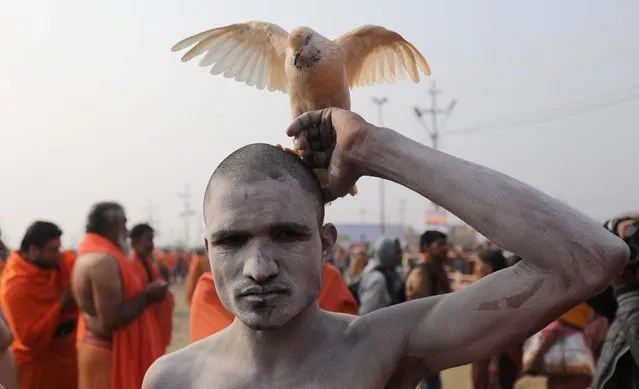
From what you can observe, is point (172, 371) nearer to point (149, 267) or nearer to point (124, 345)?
point (124, 345)

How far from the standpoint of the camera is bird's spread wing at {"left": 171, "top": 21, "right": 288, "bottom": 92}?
2303mm

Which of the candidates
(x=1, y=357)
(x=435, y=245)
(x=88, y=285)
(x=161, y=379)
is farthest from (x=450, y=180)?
(x=435, y=245)

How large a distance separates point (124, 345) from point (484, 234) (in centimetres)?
349

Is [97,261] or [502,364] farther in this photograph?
[502,364]

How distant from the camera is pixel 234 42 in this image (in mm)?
2369

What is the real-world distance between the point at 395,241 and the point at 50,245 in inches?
113

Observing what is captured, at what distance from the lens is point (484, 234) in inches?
59.6

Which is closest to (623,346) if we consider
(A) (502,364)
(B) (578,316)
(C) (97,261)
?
(B) (578,316)

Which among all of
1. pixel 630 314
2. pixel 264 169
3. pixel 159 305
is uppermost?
pixel 264 169

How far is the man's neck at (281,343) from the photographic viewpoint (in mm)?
1598

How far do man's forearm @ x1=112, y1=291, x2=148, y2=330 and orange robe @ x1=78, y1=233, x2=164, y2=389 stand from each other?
0.13 ft

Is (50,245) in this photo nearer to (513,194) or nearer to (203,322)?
(203,322)

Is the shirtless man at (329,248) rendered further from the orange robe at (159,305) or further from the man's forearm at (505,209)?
the orange robe at (159,305)

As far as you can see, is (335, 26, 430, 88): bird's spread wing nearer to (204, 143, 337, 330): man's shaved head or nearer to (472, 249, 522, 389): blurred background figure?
(204, 143, 337, 330): man's shaved head
